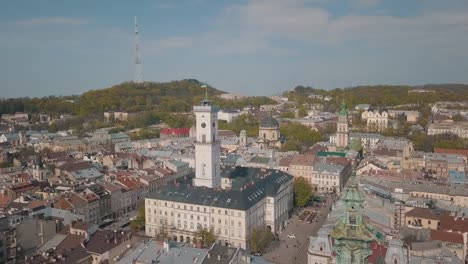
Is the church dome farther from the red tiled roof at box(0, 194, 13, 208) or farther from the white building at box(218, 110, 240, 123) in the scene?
the red tiled roof at box(0, 194, 13, 208)

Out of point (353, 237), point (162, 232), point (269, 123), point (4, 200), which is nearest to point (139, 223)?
point (162, 232)

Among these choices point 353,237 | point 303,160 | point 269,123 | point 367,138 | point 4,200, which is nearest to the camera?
point 353,237

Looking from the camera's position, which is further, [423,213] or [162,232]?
[162,232]

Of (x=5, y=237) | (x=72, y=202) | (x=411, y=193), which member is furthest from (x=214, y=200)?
(x=411, y=193)

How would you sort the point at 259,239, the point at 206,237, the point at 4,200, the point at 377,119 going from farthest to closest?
the point at 377,119
the point at 4,200
the point at 259,239
the point at 206,237

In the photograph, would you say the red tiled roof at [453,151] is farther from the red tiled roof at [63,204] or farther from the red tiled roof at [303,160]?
the red tiled roof at [63,204]

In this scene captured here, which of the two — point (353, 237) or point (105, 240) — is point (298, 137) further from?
point (353, 237)

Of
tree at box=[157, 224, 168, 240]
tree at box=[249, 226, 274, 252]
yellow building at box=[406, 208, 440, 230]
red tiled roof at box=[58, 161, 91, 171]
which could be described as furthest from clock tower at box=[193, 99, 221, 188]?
red tiled roof at box=[58, 161, 91, 171]
